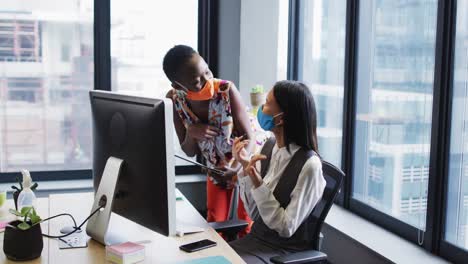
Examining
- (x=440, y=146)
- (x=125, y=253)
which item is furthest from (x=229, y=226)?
(x=440, y=146)

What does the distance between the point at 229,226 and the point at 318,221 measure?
36 cm

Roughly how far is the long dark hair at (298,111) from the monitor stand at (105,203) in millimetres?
727

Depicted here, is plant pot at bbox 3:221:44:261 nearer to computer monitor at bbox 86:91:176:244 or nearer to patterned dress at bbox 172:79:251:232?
computer monitor at bbox 86:91:176:244

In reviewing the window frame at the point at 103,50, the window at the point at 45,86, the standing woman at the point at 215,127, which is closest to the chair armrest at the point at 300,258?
the standing woman at the point at 215,127

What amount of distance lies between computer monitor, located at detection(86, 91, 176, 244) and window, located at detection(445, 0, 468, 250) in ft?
4.61

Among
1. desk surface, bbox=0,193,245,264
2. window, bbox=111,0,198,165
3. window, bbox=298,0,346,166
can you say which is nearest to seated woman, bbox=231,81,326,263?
desk surface, bbox=0,193,245,264

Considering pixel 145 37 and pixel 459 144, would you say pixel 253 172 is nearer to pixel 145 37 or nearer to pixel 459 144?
pixel 459 144

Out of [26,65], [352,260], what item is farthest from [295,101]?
[26,65]

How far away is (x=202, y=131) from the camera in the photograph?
8.64ft

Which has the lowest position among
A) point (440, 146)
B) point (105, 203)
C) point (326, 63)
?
point (105, 203)

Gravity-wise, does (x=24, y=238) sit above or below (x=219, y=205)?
above

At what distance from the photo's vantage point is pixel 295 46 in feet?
13.0

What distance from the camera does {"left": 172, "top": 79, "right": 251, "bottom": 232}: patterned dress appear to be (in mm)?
2609

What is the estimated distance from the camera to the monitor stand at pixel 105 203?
68.6 inches
